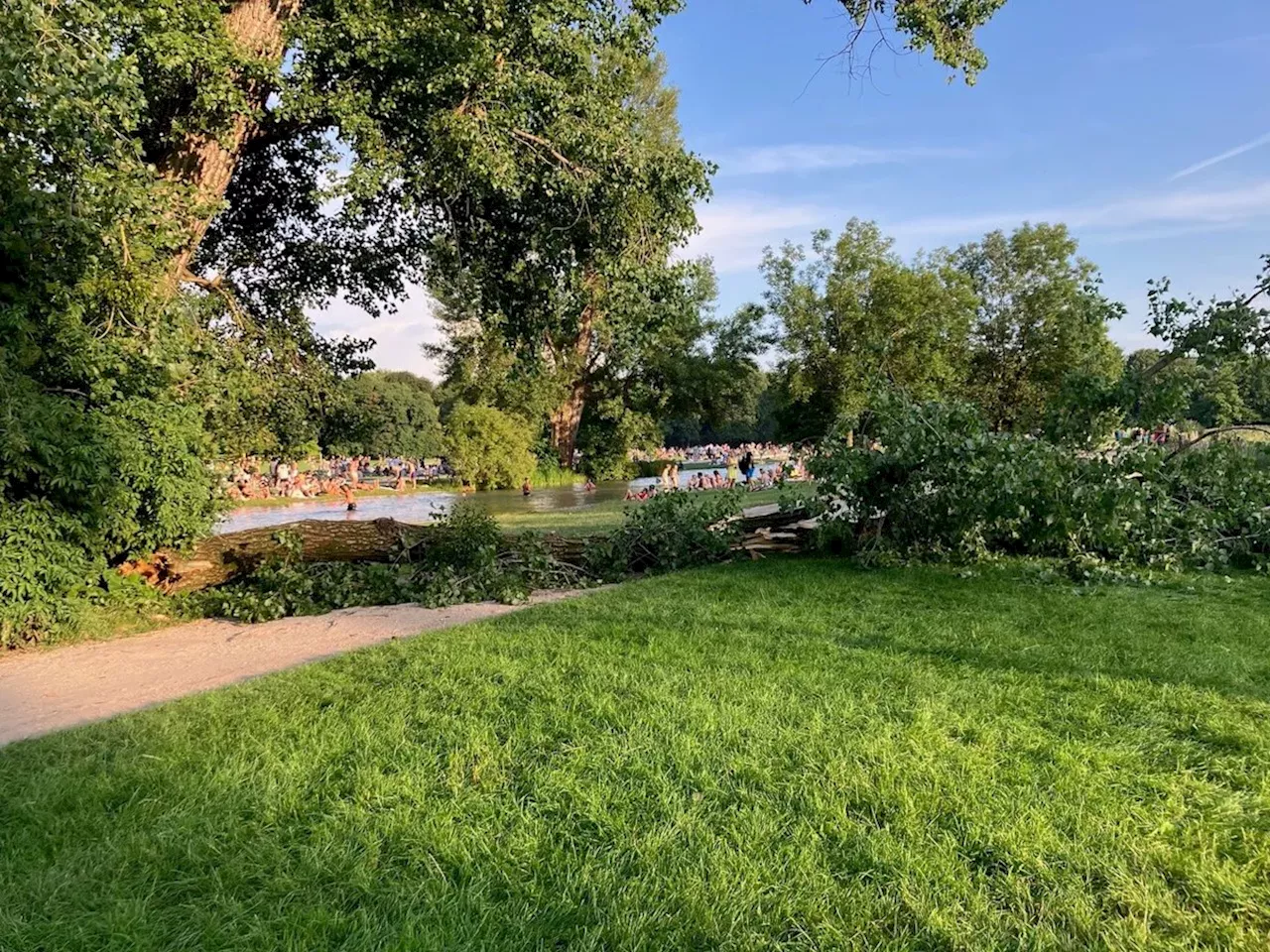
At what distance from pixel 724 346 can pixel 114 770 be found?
36119mm

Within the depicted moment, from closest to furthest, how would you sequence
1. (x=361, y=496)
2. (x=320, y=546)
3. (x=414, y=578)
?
1. (x=414, y=578)
2. (x=320, y=546)
3. (x=361, y=496)

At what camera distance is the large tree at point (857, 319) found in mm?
29719

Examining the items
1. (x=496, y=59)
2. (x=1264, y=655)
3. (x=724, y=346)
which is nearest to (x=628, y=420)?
(x=724, y=346)

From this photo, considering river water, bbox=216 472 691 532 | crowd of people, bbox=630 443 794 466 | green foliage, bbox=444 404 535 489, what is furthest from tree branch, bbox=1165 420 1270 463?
crowd of people, bbox=630 443 794 466

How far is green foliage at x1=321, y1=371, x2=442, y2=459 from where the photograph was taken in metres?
9.88

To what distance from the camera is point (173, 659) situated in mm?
5699

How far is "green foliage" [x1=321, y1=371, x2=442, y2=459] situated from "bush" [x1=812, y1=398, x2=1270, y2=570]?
5772 millimetres

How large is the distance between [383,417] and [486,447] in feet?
65.2

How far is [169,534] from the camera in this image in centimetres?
679

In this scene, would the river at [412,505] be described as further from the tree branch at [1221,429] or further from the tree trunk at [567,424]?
the tree branch at [1221,429]

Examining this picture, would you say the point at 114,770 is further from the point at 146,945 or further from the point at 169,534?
the point at 169,534

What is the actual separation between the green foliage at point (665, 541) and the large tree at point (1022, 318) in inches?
999

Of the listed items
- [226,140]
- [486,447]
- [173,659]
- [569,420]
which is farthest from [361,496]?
[173,659]

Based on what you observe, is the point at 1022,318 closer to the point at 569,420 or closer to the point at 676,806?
the point at 569,420
